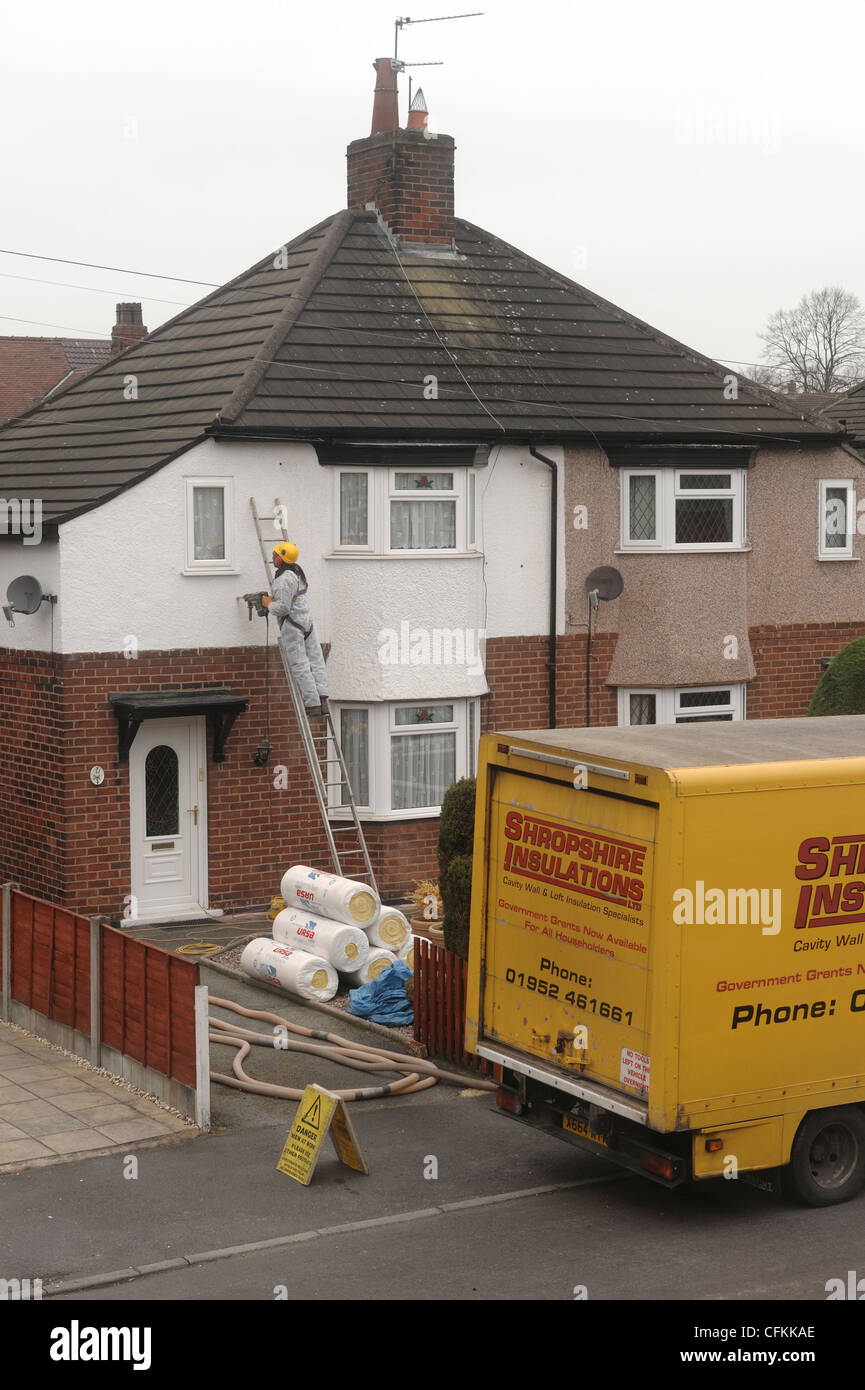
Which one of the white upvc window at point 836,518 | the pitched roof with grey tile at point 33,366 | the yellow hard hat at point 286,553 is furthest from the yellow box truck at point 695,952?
the pitched roof with grey tile at point 33,366

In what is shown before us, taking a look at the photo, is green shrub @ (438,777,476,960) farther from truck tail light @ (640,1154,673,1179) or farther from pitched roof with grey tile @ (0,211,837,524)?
pitched roof with grey tile @ (0,211,837,524)

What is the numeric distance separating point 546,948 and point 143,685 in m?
8.52

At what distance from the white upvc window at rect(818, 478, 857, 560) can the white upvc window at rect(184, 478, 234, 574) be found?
8257mm

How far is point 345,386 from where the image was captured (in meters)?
19.0

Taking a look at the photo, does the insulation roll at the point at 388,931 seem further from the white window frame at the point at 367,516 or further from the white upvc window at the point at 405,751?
the white window frame at the point at 367,516

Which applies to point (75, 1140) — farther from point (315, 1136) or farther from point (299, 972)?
point (299, 972)

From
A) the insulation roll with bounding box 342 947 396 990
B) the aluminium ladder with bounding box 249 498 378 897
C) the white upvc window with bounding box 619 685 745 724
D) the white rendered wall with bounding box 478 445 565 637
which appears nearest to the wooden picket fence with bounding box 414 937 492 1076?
the insulation roll with bounding box 342 947 396 990

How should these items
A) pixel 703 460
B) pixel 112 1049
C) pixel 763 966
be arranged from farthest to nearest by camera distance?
pixel 703 460, pixel 112 1049, pixel 763 966

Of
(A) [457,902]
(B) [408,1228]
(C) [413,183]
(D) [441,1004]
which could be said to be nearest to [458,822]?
(A) [457,902]

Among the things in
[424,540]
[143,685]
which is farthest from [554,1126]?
[424,540]

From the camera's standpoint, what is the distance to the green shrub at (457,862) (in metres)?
13.7

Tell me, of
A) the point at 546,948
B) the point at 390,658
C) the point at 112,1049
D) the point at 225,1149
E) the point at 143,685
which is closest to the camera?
the point at 546,948

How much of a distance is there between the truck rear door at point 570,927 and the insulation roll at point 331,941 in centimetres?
446

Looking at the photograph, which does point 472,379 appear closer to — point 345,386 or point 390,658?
point 345,386
